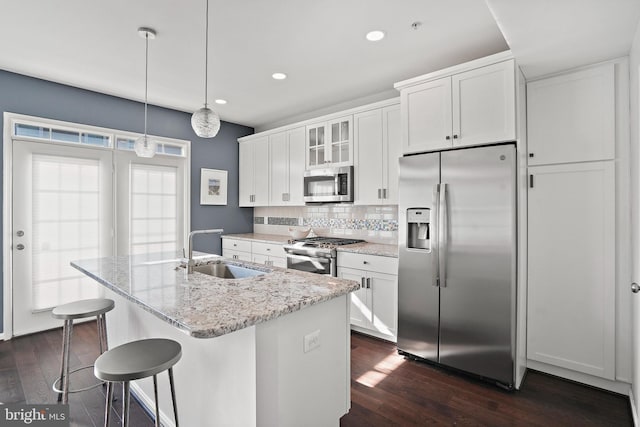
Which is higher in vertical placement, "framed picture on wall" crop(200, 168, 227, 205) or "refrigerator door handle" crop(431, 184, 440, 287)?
"framed picture on wall" crop(200, 168, 227, 205)

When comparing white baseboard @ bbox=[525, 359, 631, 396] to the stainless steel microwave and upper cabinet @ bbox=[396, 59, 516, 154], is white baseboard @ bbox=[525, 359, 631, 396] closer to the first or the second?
upper cabinet @ bbox=[396, 59, 516, 154]

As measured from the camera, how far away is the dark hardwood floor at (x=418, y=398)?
81.3 inches

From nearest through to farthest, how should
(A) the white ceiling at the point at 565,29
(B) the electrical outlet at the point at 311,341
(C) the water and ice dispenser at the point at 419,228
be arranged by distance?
(B) the electrical outlet at the point at 311,341 < (A) the white ceiling at the point at 565,29 < (C) the water and ice dispenser at the point at 419,228

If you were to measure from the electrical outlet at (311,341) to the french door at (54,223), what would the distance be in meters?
3.46

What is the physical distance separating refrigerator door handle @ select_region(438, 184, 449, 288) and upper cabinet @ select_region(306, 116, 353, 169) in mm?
1415

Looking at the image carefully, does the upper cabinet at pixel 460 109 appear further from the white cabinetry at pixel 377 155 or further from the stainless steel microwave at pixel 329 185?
the stainless steel microwave at pixel 329 185

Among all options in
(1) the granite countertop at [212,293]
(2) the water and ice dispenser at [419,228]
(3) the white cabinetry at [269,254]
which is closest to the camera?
(1) the granite countertop at [212,293]

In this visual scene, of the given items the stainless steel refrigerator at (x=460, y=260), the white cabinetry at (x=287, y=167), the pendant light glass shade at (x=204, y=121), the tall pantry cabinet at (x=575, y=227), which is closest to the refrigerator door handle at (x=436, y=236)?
the stainless steel refrigerator at (x=460, y=260)

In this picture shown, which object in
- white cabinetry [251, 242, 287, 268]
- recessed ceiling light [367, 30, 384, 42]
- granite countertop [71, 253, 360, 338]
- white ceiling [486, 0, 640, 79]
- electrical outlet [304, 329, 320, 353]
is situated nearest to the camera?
granite countertop [71, 253, 360, 338]

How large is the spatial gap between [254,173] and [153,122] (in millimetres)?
1487

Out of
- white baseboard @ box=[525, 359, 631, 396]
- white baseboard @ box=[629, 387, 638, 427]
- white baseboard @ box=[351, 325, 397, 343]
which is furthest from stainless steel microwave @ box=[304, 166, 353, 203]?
white baseboard @ box=[629, 387, 638, 427]

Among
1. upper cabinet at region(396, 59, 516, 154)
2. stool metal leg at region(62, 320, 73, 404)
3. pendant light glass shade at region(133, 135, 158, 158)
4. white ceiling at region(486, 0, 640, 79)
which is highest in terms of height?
white ceiling at region(486, 0, 640, 79)

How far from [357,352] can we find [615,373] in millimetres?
1849

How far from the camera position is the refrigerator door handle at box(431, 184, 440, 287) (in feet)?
8.59
